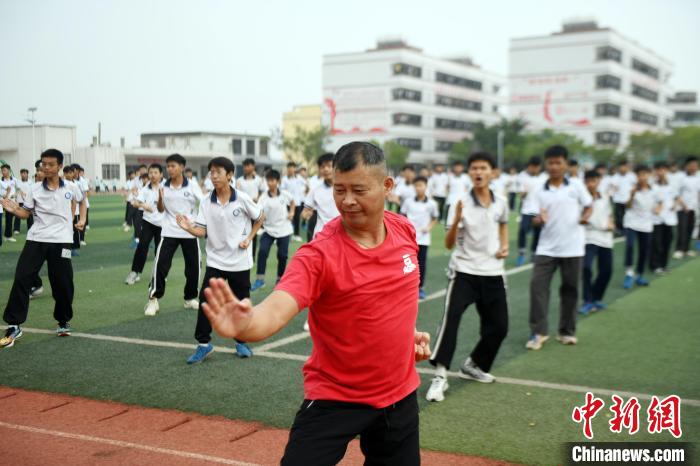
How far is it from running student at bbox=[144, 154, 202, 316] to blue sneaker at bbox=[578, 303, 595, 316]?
551 cm

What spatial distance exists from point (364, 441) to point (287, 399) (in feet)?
9.58

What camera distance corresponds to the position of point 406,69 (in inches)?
3285

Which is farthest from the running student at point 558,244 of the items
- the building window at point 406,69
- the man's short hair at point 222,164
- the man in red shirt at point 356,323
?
the building window at point 406,69

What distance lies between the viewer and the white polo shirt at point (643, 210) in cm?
1255

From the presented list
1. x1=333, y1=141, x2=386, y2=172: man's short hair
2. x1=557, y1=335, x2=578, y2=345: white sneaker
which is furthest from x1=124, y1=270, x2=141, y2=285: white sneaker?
x1=333, y1=141, x2=386, y2=172: man's short hair

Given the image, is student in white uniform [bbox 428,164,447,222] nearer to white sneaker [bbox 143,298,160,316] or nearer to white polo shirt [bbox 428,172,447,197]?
white polo shirt [bbox 428,172,447,197]

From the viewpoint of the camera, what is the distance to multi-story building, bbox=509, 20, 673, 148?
7994 cm

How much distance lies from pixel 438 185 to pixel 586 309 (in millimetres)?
17958

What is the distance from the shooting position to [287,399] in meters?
6.12

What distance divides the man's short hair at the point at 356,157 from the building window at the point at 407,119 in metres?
80.8

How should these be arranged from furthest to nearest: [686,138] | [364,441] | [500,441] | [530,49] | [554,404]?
[530,49], [686,138], [554,404], [500,441], [364,441]

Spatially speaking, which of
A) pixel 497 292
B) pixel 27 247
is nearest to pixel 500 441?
pixel 497 292

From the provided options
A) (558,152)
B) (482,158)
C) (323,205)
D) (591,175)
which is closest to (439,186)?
(591,175)

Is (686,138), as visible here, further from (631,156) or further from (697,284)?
(697,284)
